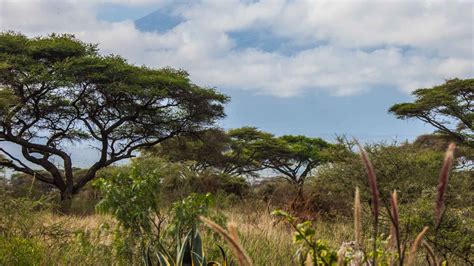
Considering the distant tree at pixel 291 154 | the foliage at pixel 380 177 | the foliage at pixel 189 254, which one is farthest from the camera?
the distant tree at pixel 291 154

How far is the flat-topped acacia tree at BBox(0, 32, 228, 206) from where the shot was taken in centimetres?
1778

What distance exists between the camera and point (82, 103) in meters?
19.9

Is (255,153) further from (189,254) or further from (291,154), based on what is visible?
(189,254)

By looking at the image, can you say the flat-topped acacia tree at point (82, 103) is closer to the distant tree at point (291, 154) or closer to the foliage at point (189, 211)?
the distant tree at point (291, 154)

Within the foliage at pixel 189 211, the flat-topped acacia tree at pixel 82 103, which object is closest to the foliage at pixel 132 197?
the foliage at pixel 189 211

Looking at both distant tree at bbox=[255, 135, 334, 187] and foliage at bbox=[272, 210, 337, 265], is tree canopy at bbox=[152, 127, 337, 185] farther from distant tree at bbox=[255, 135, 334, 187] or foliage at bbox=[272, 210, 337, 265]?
foliage at bbox=[272, 210, 337, 265]

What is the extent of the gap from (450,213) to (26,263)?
5.94 metres

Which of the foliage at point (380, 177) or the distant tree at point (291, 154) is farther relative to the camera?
the distant tree at point (291, 154)

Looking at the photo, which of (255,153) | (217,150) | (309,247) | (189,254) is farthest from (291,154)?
(309,247)

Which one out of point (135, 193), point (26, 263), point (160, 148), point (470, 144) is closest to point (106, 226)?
point (135, 193)

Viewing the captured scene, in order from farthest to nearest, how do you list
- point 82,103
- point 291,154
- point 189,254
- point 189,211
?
point 291,154
point 82,103
point 189,211
point 189,254

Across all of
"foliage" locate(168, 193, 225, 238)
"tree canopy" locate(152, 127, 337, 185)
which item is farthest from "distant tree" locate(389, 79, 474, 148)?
"foliage" locate(168, 193, 225, 238)

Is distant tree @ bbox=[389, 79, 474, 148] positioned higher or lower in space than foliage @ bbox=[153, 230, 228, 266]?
higher

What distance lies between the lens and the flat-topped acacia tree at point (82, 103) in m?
17.8
